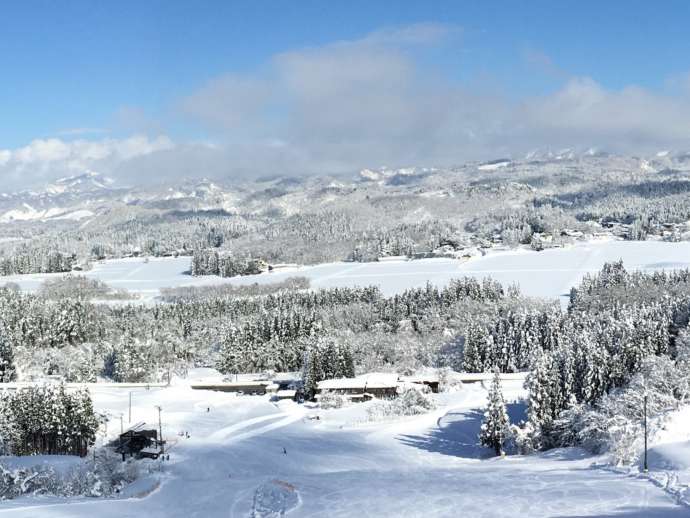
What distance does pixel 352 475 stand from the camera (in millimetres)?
38875

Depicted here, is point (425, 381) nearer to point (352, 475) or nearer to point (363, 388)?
point (363, 388)

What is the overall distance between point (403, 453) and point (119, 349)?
4449cm

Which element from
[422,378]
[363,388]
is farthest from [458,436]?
[422,378]

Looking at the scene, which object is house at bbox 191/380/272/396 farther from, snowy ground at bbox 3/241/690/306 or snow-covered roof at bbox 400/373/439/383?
snowy ground at bbox 3/241/690/306

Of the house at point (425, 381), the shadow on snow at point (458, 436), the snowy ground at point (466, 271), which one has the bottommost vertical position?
the shadow on snow at point (458, 436)

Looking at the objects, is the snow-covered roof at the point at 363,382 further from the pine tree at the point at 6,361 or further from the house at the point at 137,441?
the pine tree at the point at 6,361

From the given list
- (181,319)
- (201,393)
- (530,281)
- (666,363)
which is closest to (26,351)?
(181,319)

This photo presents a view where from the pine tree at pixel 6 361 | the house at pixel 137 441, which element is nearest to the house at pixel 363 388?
the house at pixel 137 441

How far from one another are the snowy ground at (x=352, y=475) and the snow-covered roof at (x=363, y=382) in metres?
3.34

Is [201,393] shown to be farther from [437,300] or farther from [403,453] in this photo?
[437,300]

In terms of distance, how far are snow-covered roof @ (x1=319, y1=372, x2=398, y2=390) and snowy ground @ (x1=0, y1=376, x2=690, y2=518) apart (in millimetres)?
3338

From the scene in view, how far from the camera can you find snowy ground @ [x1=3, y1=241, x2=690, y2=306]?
136 metres

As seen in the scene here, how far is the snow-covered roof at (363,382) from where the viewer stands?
6550 centimetres

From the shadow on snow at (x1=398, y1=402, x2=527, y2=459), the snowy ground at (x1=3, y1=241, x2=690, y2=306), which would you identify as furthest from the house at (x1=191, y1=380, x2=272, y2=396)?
the snowy ground at (x1=3, y1=241, x2=690, y2=306)
